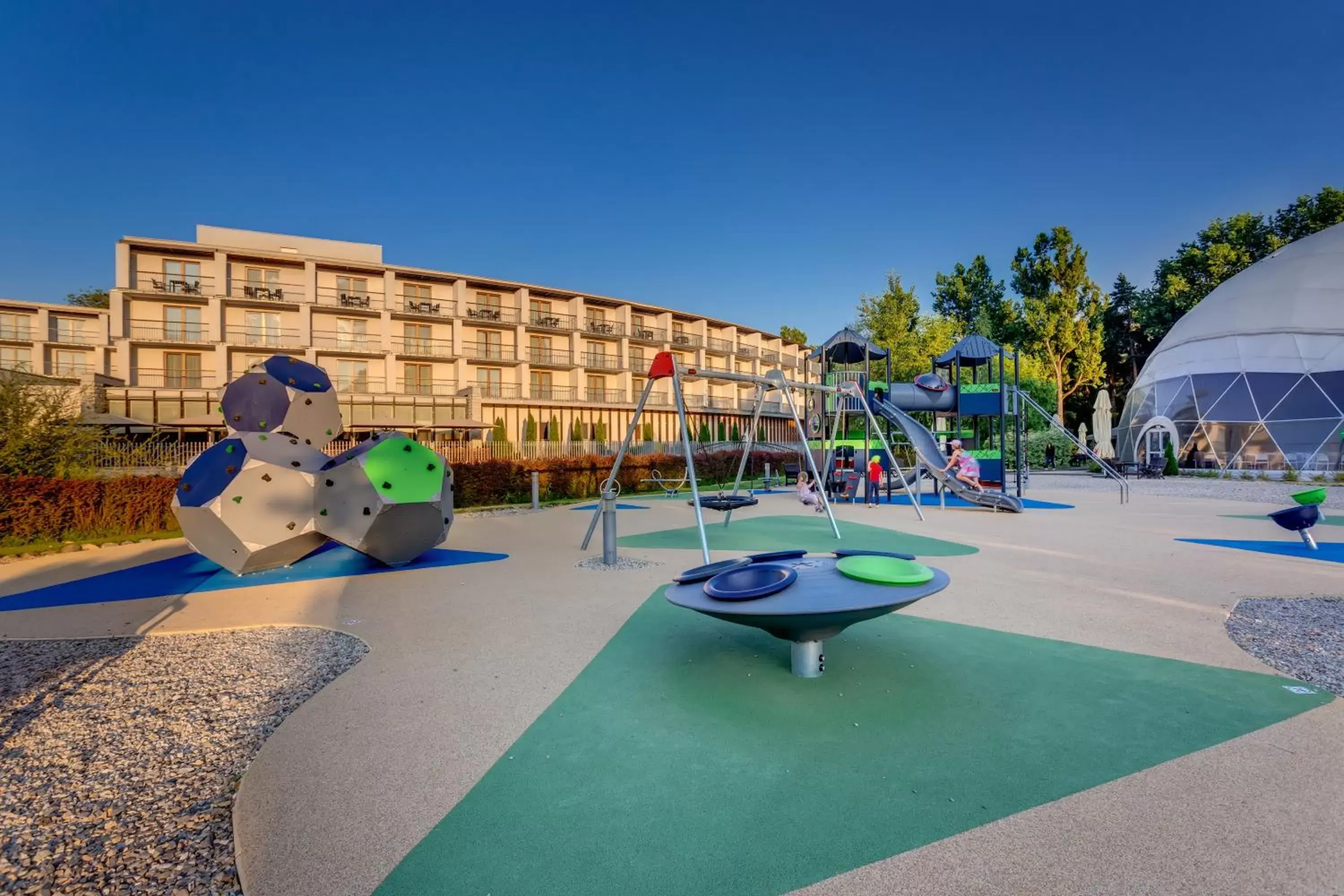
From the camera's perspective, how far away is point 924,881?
2248 mm

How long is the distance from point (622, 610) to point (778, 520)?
7920mm

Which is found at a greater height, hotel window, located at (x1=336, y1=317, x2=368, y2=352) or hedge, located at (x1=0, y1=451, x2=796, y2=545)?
hotel window, located at (x1=336, y1=317, x2=368, y2=352)

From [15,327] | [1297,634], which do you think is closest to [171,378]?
[15,327]

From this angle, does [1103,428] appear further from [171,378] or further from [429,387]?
[171,378]

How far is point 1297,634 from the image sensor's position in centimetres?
517

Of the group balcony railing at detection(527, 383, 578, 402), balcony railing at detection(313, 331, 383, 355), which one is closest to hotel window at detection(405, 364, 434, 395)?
balcony railing at detection(313, 331, 383, 355)

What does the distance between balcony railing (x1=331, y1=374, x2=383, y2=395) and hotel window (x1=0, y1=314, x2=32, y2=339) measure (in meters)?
16.8

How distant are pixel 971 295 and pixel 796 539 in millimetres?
44782

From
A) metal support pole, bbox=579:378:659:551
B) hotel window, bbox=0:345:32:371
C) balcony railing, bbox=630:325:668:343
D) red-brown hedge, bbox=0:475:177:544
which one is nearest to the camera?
metal support pole, bbox=579:378:659:551

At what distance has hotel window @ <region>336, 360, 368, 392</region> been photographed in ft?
123

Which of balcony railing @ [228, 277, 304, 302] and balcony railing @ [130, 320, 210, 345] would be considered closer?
balcony railing @ [130, 320, 210, 345]

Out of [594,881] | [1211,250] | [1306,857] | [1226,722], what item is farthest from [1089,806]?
[1211,250]

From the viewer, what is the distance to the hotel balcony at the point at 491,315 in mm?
42219

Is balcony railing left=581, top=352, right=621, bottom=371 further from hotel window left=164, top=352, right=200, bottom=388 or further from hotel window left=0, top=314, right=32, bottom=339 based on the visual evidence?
hotel window left=0, top=314, right=32, bottom=339
